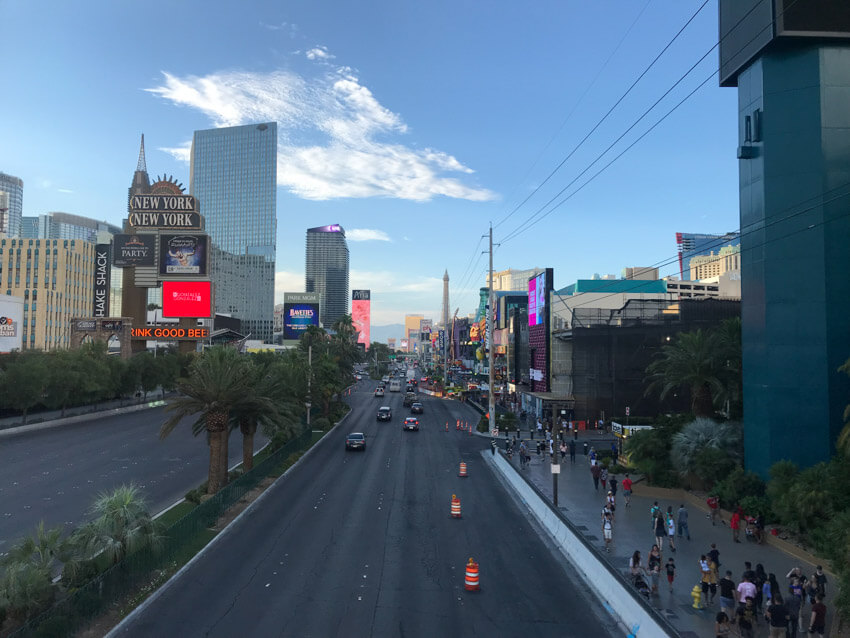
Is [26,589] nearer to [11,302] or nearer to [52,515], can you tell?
[52,515]

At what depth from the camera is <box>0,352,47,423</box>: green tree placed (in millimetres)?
46844

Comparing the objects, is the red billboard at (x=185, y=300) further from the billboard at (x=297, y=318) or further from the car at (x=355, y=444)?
the car at (x=355, y=444)

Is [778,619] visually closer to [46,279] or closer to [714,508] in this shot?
[714,508]

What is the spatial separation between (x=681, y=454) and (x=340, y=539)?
16.6 meters

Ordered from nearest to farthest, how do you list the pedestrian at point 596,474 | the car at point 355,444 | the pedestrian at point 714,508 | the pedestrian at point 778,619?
the pedestrian at point 778,619 < the pedestrian at point 714,508 < the pedestrian at point 596,474 < the car at point 355,444

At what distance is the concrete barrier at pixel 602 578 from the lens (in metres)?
12.6

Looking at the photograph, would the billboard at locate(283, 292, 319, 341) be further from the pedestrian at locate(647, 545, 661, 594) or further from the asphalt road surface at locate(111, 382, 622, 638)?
the pedestrian at locate(647, 545, 661, 594)

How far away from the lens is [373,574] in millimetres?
16938

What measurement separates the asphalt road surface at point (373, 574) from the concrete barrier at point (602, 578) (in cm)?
46

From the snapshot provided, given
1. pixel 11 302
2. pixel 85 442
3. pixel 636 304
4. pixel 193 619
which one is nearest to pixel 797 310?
pixel 193 619

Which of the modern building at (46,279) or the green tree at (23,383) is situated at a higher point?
the modern building at (46,279)

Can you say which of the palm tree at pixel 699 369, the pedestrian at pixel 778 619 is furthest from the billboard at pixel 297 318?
the pedestrian at pixel 778 619

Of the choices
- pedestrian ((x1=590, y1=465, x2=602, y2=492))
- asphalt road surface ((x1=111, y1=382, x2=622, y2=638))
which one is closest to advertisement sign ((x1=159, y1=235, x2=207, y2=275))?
asphalt road surface ((x1=111, y1=382, x2=622, y2=638))

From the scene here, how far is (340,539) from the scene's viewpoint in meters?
20.3
